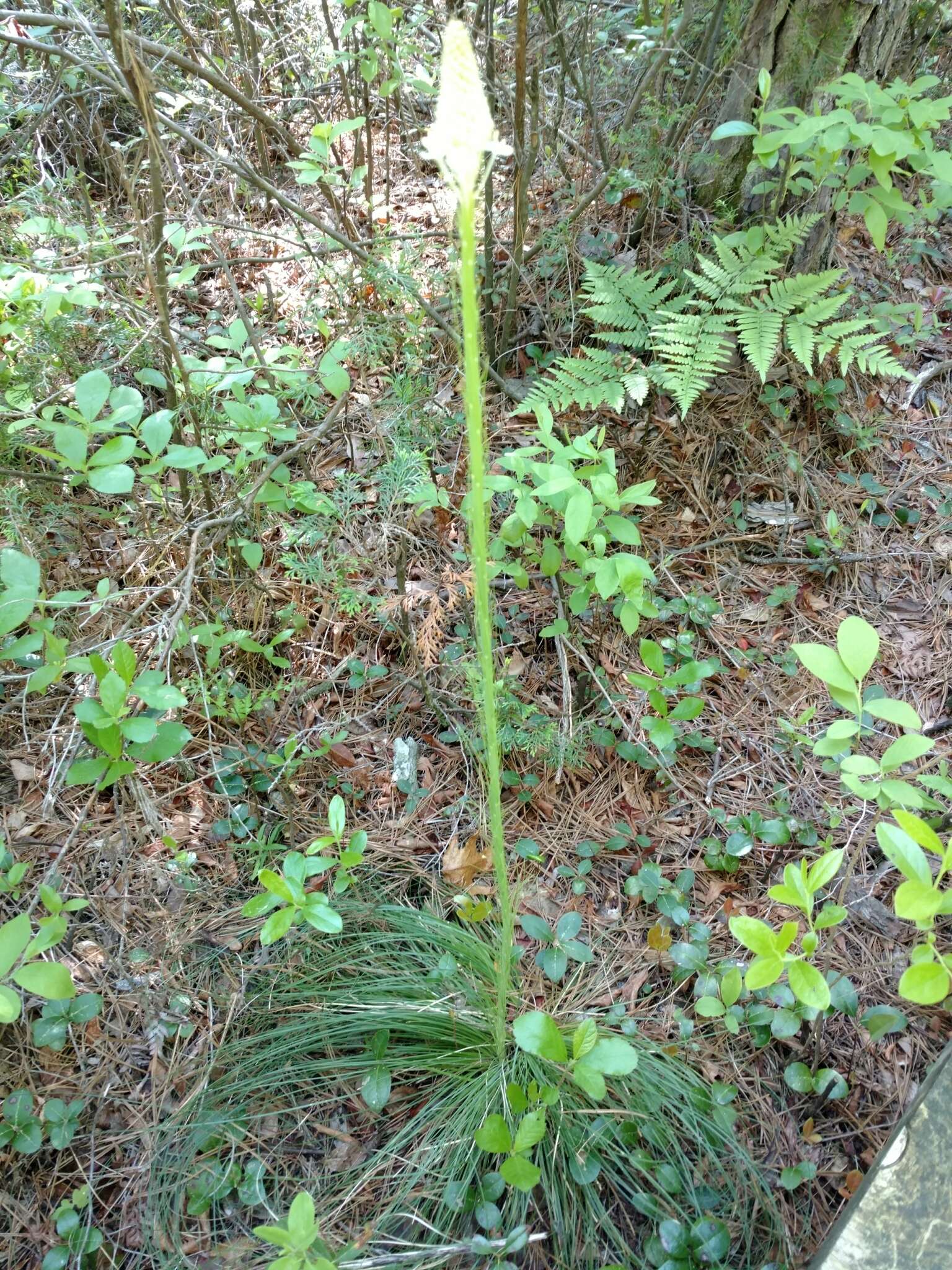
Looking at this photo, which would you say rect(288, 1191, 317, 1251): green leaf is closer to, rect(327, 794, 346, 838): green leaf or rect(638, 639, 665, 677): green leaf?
rect(327, 794, 346, 838): green leaf

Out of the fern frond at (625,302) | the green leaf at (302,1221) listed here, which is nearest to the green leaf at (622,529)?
the fern frond at (625,302)

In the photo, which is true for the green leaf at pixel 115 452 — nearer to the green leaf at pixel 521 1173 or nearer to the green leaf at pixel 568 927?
the green leaf at pixel 568 927

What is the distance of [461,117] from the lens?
2.73 feet

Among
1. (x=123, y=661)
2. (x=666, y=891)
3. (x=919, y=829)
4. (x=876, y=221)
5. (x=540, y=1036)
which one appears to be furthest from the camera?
(x=876, y=221)

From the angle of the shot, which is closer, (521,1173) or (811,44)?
(521,1173)

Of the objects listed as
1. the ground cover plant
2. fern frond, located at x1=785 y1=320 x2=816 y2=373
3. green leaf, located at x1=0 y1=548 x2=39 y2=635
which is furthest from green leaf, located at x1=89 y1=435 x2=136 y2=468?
fern frond, located at x1=785 y1=320 x2=816 y2=373

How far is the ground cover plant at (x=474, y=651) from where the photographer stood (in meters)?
1.59

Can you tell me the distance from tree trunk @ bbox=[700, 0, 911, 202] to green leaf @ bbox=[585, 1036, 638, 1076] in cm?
277

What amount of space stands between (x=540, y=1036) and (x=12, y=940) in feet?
3.13

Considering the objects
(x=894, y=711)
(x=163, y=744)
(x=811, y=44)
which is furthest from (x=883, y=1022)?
(x=811, y=44)

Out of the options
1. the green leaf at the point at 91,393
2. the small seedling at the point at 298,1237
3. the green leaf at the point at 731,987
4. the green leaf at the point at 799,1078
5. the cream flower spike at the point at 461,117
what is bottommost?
the green leaf at the point at 799,1078

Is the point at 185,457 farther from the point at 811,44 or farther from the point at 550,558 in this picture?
the point at 811,44

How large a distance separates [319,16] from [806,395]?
9.61ft

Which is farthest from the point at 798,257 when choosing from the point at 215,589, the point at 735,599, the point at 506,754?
the point at 215,589
